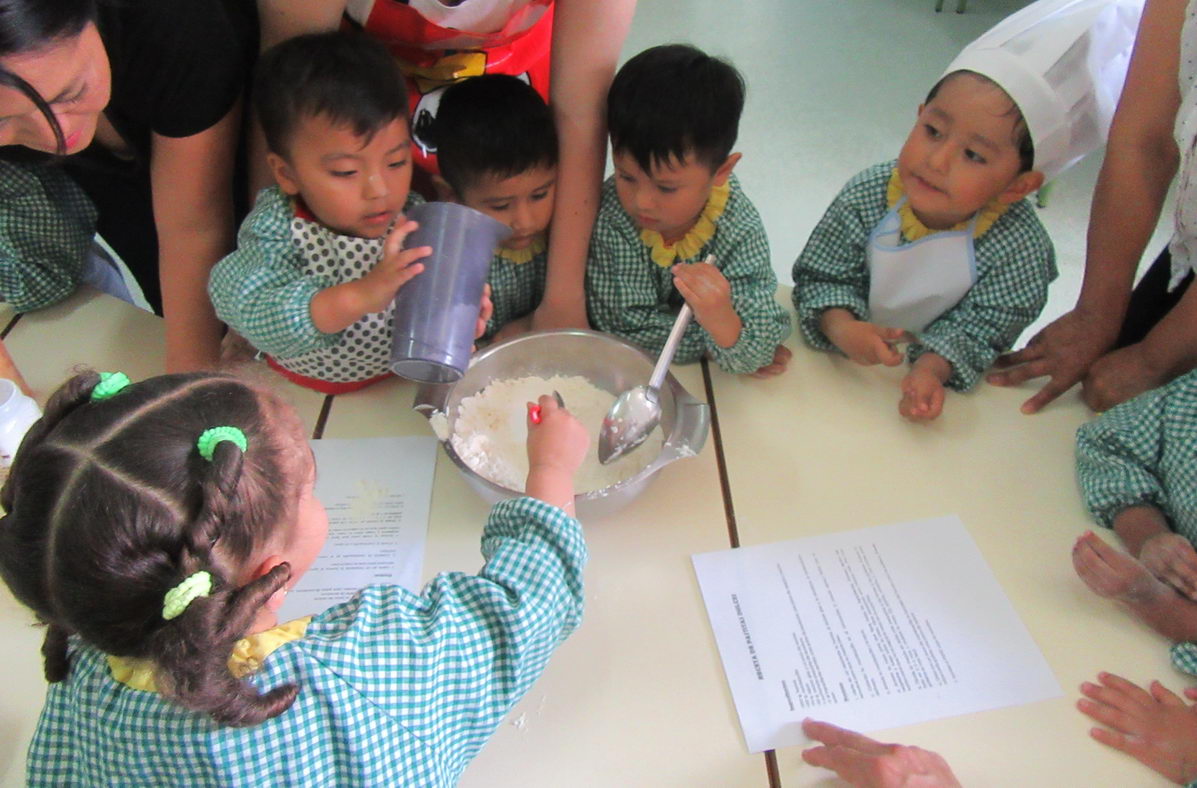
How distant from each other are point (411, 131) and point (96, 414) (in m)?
0.74

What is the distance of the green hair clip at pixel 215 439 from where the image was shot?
0.58 meters

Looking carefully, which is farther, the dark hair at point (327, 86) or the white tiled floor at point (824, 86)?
the white tiled floor at point (824, 86)

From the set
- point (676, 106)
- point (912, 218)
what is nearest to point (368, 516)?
point (676, 106)

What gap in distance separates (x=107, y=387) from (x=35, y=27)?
387mm

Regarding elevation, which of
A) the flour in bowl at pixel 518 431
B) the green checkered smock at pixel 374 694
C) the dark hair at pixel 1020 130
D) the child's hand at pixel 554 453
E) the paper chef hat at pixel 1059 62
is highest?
the paper chef hat at pixel 1059 62

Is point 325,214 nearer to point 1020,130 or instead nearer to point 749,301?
point 749,301

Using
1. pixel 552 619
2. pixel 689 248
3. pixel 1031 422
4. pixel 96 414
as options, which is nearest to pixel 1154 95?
pixel 1031 422

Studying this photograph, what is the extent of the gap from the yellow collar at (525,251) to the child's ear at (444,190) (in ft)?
0.34

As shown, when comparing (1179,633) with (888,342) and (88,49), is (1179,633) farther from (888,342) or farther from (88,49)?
(88,49)

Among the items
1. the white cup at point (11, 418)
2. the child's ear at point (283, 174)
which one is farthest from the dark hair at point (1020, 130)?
the white cup at point (11, 418)

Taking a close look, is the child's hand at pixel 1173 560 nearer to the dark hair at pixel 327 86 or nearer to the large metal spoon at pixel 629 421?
the large metal spoon at pixel 629 421

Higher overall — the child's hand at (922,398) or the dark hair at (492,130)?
the dark hair at (492,130)

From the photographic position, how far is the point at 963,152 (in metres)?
1.08

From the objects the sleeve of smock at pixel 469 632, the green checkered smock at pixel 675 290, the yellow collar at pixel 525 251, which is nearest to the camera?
the sleeve of smock at pixel 469 632
